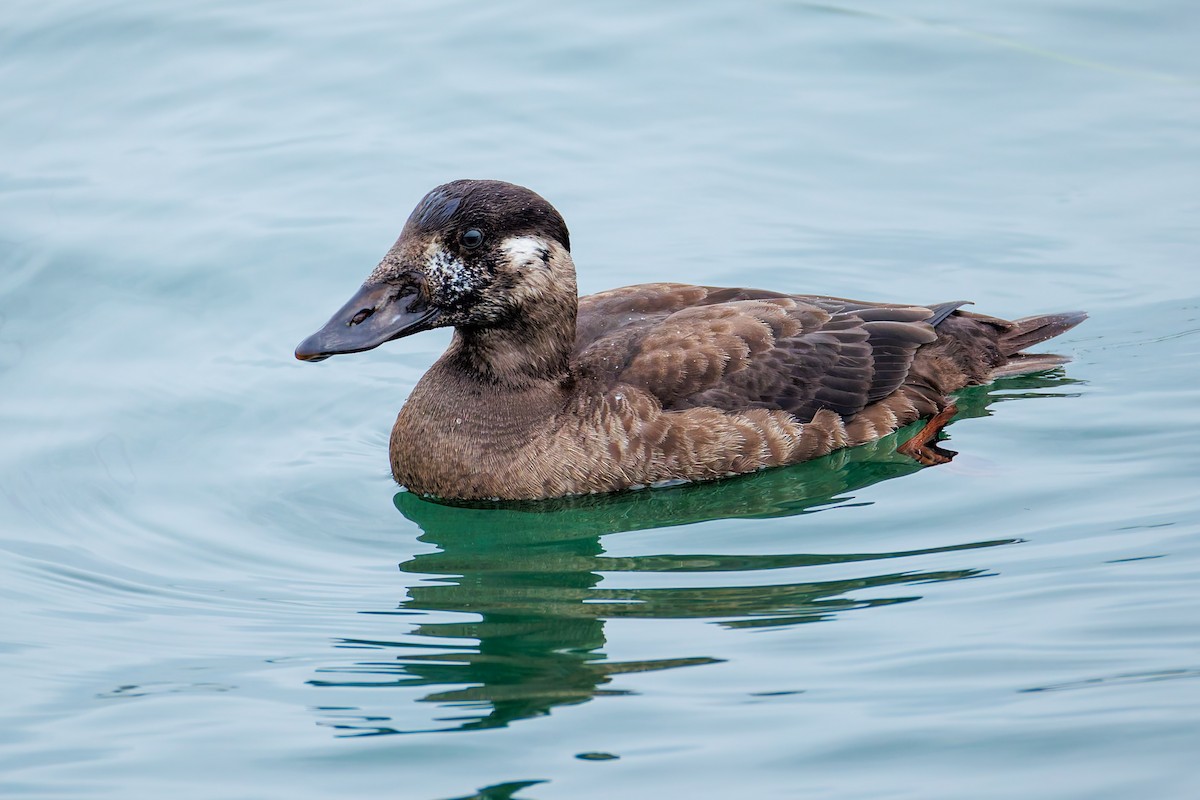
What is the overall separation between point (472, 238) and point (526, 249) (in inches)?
11.1

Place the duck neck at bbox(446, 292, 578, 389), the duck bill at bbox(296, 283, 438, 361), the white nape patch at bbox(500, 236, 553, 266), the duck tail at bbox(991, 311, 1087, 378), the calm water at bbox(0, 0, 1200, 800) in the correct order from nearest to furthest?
the calm water at bbox(0, 0, 1200, 800) → the duck bill at bbox(296, 283, 438, 361) → the white nape patch at bbox(500, 236, 553, 266) → the duck neck at bbox(446, 292, 578, 389) → the duck tail at bbox(991, 311, 1087, 378)

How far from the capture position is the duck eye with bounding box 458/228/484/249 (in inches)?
324

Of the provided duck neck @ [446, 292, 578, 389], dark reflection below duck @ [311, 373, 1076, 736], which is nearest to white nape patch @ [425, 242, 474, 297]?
duck neck @ [446, 292, 578, 389]

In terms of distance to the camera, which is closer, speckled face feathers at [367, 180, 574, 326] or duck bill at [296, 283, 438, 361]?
duck bill at [296, 283, 438, 361]

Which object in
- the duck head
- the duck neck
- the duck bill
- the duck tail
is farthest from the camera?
the duck tail

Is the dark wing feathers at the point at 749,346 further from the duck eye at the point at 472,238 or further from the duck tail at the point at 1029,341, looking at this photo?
the duck eye at the point at 472,238

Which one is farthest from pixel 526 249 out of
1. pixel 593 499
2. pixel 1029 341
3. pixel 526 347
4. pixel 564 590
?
pixel 1029 341

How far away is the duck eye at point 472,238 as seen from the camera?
8227 mm

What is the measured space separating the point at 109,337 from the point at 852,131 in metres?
5.44

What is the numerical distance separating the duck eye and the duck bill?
1.06 ft

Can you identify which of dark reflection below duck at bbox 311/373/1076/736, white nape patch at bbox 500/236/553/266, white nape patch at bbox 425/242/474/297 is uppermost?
white nape patch at bbox 500/236/553/266

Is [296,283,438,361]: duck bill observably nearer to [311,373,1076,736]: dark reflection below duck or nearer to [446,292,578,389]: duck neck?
[446,292,578,389]: duck neck

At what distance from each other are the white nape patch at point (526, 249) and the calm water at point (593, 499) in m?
1.20

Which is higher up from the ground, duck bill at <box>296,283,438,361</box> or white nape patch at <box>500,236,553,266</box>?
white nape patch at <box>500,236,553,266</box>
